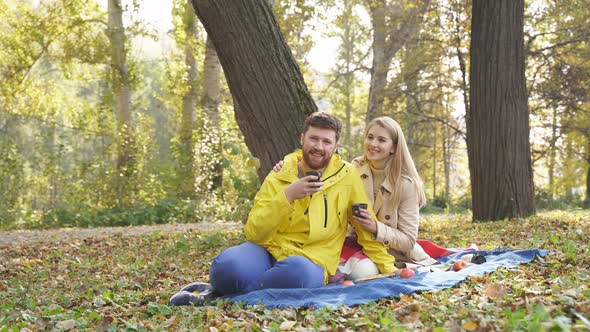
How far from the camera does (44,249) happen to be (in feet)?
25.3

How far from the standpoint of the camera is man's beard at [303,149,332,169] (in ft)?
14.5

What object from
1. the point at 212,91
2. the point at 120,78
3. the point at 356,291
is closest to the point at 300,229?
the point at 356,291

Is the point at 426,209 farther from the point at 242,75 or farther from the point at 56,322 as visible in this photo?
the point at 56,322

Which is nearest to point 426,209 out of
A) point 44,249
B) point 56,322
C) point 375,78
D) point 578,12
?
point 375,78

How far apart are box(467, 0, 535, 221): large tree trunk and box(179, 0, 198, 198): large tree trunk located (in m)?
8.00

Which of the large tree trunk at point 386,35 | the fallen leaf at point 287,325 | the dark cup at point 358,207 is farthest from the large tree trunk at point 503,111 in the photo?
the large tree trunk at point 386,35

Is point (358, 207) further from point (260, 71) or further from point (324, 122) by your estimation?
point (260, 71)

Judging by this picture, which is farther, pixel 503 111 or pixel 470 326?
pixel 503 111

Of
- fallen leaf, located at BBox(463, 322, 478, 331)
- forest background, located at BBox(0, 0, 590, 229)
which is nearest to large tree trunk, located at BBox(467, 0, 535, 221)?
forest background, located at BBox(0, 0, 590, 229)

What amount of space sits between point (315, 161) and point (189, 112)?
13610 mm

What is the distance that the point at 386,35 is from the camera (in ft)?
58.2

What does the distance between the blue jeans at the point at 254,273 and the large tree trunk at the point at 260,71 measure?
221cm

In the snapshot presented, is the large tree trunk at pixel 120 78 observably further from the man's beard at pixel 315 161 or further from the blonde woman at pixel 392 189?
the man's beard at pixel 315 161

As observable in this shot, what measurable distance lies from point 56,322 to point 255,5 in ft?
12.1
